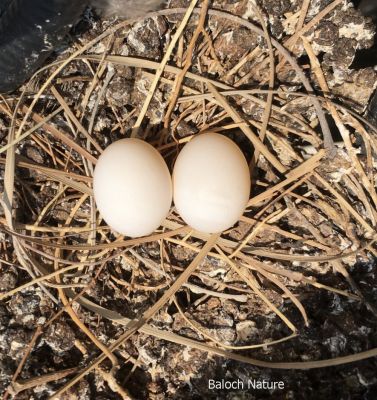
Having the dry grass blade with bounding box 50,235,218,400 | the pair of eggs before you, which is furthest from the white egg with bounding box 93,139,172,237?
the dry grass blade with bounding box 50,235,218,400

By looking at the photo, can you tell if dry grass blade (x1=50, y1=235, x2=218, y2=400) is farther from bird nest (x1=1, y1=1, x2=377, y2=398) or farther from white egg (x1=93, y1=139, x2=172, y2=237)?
white egg (x1=93, y1=139, x2=172, y2=237)

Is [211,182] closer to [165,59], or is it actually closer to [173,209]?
[173,209]

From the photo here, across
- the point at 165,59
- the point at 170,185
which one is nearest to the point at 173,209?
the point at 170,185

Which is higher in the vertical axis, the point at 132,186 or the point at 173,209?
the point at 132,186

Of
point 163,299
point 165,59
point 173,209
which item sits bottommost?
point 163,299

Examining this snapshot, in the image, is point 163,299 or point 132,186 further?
point 163,299

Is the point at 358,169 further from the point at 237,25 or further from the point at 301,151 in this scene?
the point at 237,25

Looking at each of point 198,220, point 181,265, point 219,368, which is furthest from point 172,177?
point 219,368
